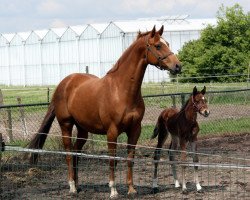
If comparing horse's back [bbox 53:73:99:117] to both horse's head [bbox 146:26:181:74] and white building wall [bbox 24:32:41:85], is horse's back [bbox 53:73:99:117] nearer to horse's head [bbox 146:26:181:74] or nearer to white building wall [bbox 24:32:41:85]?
horse's head [bbox 146:26:181:74]

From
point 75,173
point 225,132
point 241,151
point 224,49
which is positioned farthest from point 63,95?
Answer: point 224,49

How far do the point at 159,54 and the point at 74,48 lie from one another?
4153 cm

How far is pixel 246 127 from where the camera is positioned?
51.0ft

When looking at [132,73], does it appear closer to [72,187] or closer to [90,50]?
[72,187]

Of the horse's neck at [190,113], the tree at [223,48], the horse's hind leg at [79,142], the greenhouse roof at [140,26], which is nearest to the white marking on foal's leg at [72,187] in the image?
the horse's hind leg at [79,142]

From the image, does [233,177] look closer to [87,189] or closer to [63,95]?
[87,189]

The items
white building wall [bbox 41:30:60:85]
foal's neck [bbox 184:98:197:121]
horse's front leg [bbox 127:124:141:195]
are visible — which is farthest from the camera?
white building wall [bbox 41:30:60:85]

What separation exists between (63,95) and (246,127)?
7.77 metres

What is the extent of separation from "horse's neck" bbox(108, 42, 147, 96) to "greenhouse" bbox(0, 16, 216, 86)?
32.1 metres

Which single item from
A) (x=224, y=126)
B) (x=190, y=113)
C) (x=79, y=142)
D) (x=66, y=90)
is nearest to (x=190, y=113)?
(x=190, y=113)

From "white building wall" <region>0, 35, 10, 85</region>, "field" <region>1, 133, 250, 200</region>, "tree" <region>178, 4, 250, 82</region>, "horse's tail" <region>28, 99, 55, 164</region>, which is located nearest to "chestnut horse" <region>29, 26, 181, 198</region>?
"field" <region>1, 133, 250, 200</region>

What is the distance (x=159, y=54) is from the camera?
7.73 m

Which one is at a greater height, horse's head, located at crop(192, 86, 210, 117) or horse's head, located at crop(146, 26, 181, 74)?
horse's head, located at crop(146, 26, 181, 74)

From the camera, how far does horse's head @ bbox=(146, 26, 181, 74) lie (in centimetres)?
761
